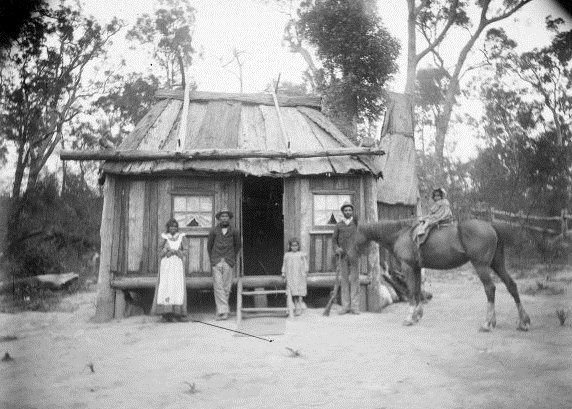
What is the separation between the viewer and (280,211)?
1300 centimetres

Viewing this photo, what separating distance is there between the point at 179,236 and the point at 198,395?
13.5 ft

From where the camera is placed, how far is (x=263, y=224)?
13.1 meters

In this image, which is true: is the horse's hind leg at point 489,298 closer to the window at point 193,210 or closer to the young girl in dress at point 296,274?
the young girl in dress at point 296,274

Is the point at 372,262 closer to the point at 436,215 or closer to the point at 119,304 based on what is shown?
the point at 436,215

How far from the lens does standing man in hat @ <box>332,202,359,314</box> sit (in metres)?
8.30

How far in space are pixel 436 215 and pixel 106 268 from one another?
229 inches

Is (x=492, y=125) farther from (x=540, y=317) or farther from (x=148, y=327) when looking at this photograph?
(x=148, y=327)

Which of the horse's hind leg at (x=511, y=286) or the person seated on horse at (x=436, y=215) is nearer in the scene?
the horse's hind leg at (x=511, y=286)

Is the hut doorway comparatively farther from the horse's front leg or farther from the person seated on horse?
the person seated on horse

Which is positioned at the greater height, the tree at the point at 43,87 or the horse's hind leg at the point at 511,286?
the tree at the point at 43,87

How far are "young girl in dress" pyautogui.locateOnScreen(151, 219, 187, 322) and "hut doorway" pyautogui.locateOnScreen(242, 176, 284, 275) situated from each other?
15.3 feet

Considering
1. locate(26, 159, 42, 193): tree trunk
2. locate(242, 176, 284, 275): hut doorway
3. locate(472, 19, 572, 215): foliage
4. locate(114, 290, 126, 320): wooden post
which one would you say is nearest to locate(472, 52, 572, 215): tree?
locate(472, 19, 572, 215): foliage

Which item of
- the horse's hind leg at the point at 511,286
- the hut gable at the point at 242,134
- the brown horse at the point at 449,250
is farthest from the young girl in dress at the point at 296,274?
the horse's hind leg at the point at 511,286

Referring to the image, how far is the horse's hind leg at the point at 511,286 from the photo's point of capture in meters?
6.35
